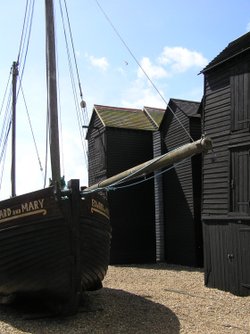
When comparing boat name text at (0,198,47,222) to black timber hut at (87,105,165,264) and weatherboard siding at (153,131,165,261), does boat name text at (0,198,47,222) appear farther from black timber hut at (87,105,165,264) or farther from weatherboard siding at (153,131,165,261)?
weatherboard siding at (153,131,165,261)

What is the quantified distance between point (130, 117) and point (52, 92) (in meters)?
11.9

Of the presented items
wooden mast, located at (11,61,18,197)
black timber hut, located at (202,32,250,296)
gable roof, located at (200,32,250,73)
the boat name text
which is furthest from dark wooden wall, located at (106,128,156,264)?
the boat name text

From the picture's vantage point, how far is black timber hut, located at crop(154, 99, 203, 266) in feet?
62.2

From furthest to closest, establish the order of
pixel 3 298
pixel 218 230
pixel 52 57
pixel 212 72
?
pixel 212 72, pixel 218 230, pixel 52 57, pixel 3 298

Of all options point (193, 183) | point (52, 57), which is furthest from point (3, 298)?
point (193, 183)

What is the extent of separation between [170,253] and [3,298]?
448 inches

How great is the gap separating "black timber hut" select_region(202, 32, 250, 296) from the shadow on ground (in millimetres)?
2882

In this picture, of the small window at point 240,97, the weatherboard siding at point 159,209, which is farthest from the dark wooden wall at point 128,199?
the small window at point 240,97

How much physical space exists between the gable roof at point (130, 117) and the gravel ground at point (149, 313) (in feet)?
33.0

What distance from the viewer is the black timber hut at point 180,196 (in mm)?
18953

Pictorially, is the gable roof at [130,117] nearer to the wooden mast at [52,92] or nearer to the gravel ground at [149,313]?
the wooden mast at [52,92]

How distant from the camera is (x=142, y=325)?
9.13 metres

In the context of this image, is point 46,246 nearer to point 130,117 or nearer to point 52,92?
point 52,92

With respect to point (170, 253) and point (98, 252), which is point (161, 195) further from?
point (98, 252)
